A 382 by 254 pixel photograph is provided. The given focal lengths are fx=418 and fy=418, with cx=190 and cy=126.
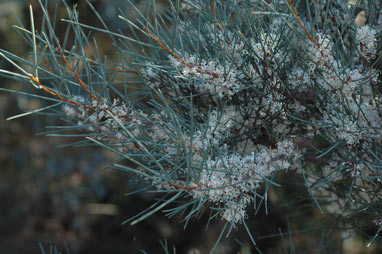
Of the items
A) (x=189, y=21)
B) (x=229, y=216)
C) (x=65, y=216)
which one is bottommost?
(x=65, y=216)

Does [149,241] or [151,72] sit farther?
[149,241]

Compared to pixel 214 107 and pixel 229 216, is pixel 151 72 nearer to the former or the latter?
pixel 214 107

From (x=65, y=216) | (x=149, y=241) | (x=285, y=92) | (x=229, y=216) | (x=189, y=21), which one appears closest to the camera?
(x=229, y=216)

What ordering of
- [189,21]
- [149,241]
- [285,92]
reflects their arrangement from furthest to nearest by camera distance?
[149,241], [189,21], [285,92]

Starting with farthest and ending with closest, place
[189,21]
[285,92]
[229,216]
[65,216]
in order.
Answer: [65,216], [189,21], [285,92], [229,216]

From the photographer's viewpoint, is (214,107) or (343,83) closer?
(343,83)

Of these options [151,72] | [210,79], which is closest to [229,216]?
[210,79]

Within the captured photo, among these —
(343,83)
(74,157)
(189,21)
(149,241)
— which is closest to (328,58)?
(343,83)

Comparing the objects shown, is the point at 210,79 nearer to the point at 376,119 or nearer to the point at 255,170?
the point at 255,170

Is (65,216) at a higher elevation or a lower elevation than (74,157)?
lower
